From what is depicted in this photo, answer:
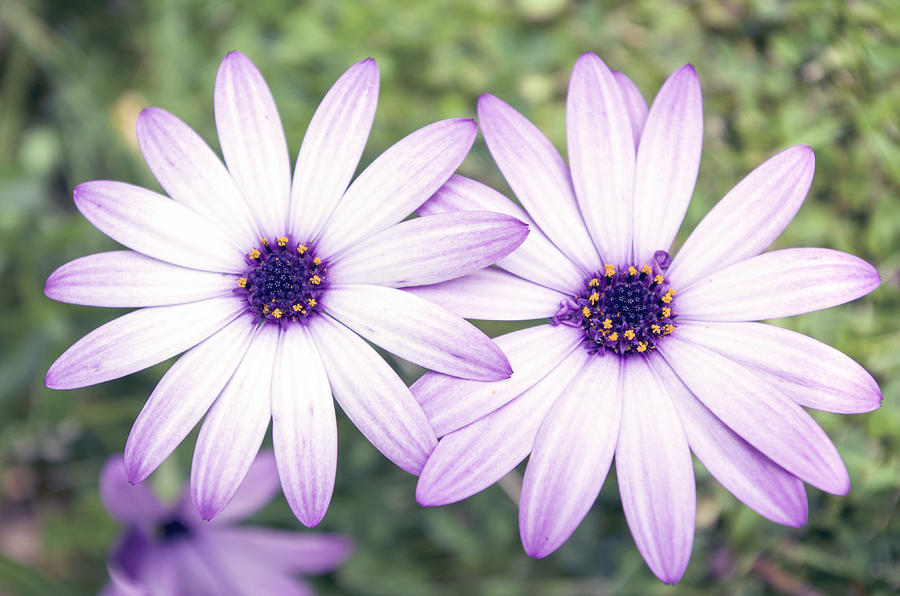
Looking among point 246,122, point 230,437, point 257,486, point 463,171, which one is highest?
point 463,171

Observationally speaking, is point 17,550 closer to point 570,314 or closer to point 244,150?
point 244,150

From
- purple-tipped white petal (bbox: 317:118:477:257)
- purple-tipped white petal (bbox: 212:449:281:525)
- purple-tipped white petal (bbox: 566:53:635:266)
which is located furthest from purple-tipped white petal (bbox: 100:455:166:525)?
purple-tipped white petal (bbox: 566:53:635:266)

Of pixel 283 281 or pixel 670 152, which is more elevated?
pixel 670 152

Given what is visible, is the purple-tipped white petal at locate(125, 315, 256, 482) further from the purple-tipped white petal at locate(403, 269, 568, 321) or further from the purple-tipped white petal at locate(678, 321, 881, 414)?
the purple-tipped white petal at locate(678, 321, 881, 414)

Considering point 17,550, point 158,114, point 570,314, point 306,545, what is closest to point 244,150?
point 158,114

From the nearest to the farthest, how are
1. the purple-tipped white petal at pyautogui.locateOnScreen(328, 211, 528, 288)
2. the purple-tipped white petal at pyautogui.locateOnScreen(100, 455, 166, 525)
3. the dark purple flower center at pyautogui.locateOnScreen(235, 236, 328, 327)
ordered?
the purple-tipped white petal at pyautogui.locateOnScreen(328, 211, 528, 288), the dark purple flower center at pyautogui.locateOnScreen(235, 236, 328, 327), the purple-tipped white petal at pyautogui.locateOnScreen(100, 455, 166, 525)

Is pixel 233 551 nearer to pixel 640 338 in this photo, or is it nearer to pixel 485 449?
pixel 485 449

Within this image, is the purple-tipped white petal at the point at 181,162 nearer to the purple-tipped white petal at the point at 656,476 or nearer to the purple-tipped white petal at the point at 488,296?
the purple-tipped white petal at the point at 488,296

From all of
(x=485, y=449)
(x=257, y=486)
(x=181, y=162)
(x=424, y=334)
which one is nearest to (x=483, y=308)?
(x=424, y=334)
